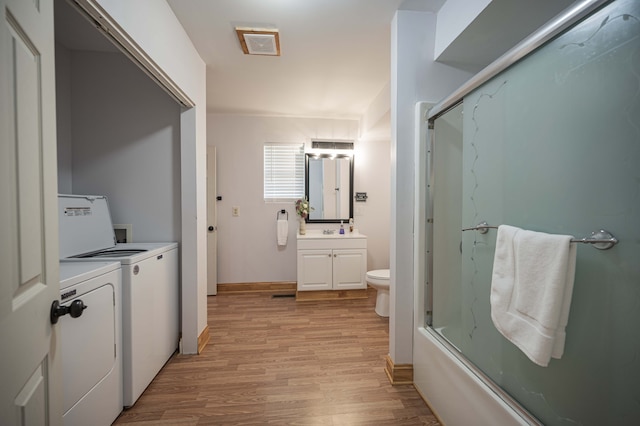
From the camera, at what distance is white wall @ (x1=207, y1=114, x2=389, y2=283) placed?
3.37m

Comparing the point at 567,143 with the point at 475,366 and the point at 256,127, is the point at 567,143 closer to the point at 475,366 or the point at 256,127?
the point at 475,366

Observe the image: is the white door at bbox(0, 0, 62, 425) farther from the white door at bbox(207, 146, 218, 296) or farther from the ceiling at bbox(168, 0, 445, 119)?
the white door at bbox(207, 146, 218, 296)

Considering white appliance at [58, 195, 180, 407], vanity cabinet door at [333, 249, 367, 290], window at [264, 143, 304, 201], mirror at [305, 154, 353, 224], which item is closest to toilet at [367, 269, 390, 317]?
vanity cabinet door at [333, 249, 367, 290]

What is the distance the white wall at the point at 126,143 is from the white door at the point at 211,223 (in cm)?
124

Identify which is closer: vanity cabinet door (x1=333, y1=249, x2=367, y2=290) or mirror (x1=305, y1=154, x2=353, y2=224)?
vanity cabinet door (x1=333, y1=249, x2=367, y2=290)

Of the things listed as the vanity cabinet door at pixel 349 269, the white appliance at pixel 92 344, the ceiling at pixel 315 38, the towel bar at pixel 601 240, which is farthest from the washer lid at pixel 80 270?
the vanity cabinet door at pixel 349 269

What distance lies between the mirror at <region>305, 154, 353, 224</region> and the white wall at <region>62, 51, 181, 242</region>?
1785mm

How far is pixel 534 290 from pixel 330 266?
2332 mm

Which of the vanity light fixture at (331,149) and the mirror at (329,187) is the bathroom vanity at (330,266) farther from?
the vanity light fixture at (331,149)

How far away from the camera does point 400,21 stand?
5.29 feet

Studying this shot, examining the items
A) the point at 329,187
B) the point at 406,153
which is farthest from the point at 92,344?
the point at 329,187

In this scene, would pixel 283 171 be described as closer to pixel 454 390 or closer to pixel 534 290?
pixel 454 390

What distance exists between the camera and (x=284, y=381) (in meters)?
1.66

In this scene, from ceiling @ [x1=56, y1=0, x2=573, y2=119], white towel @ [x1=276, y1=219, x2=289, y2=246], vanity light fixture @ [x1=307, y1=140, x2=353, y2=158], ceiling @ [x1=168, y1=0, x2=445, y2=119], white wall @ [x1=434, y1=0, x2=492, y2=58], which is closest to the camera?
white wall @ [x1=434, y1=0, x2=492, y2=58]
